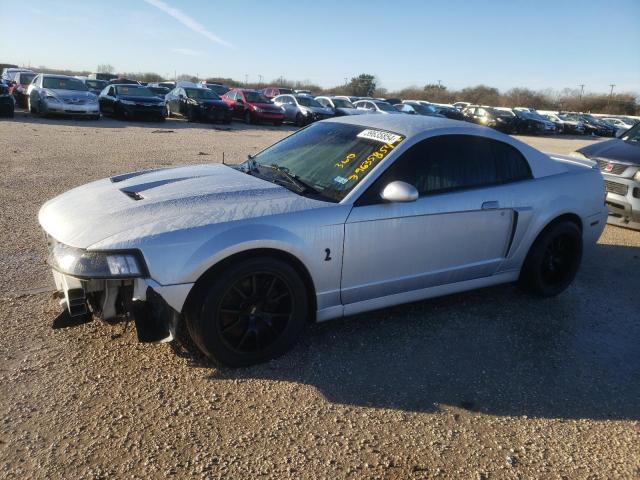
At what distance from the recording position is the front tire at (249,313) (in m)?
3.00

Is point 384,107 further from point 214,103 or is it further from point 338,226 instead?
point 338,226

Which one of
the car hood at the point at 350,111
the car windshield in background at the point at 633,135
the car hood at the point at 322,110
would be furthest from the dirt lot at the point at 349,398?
the car hood at the point at 350,111

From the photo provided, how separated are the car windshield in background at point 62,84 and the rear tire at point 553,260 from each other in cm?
1874

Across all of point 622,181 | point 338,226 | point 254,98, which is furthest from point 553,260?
point 254,98

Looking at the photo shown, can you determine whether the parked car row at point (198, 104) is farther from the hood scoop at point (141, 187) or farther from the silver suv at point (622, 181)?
the hood scoop at point (141, 187)

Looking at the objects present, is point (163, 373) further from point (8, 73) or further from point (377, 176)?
point (8, 73)

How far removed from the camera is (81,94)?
18422mm

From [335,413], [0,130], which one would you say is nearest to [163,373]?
[335,413]

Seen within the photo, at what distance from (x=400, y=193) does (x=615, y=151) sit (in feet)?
19.2

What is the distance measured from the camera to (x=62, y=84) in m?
18.8

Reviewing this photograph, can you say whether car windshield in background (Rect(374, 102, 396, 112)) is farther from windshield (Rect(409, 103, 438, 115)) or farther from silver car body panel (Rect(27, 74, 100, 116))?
silver car body panel (Rect(27, 74, 100, 116))

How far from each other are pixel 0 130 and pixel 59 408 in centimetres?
1439

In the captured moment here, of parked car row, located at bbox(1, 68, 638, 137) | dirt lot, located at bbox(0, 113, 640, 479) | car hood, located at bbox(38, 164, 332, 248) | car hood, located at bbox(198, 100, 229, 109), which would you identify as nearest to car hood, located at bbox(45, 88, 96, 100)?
parked car row, located at bbox(1, 68, 638, 137)

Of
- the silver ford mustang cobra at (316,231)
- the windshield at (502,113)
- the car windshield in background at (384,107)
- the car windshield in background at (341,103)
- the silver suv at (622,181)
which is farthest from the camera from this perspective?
the windshield at (502,113)
